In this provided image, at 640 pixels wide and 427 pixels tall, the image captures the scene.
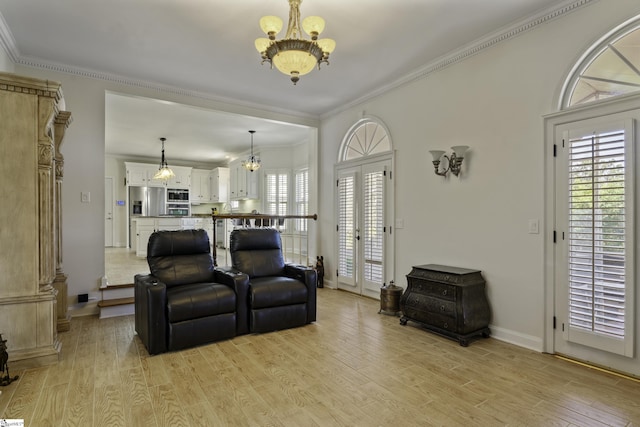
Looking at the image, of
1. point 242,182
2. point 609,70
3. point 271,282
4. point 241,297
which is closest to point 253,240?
point 271,282

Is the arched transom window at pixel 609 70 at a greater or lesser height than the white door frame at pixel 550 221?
greater

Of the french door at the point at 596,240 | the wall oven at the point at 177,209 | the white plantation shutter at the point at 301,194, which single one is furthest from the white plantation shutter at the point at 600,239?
the wall oven at the point at 177,209

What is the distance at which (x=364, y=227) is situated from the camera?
5152 millimetres

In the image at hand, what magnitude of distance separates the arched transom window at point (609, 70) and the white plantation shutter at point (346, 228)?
298 centimetres

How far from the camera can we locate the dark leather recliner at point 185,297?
307 cm

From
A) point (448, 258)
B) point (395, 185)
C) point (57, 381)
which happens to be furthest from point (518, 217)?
point (57, 381)

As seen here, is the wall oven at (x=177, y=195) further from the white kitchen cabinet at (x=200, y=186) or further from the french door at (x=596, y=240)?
the french door at (x=596, y=240)

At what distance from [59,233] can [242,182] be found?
19.1 feet

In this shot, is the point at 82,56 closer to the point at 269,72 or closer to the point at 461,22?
the point at 269,72

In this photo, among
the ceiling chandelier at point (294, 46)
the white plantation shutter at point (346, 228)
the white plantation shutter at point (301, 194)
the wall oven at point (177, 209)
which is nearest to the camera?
the ceiling chandelier at point (294, 46)

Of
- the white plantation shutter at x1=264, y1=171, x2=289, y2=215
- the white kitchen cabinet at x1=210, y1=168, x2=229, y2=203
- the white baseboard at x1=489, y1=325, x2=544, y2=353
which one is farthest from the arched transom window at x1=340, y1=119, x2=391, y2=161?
the white kitchen cabinet at x1=210, y1=168, x2=229, y2=203

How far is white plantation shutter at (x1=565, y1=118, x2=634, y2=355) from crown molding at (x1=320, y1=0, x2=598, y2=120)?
3.54ft

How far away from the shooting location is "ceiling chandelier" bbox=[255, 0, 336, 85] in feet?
8.04

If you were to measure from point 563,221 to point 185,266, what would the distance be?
3660 mm
